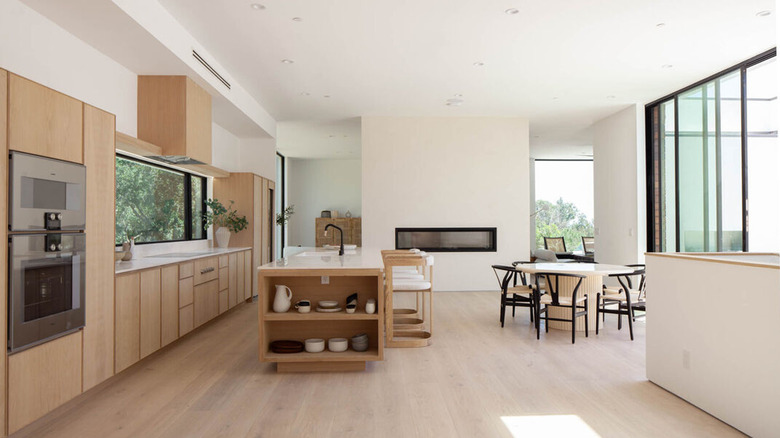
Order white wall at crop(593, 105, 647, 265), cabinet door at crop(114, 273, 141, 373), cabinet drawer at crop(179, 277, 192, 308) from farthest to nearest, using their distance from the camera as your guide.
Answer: white wall at crop(593, 105, 647, 265) < cabinet drawer at crop(179, 277, 192, 308) < cabinet door at crop(114, 273, 141, 373)

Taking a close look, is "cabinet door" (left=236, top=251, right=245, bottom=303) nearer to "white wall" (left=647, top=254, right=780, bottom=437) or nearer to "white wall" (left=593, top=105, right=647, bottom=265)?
"white wall" (left=647, top=254, right=780, bottom=437)

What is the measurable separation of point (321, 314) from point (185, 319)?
1.65 meters

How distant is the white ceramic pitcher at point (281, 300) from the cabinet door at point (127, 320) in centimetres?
98

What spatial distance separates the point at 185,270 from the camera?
177 inches

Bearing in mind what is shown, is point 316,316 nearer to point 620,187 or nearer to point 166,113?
point 166,113

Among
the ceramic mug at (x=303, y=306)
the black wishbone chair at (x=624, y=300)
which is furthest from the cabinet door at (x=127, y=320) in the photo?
the black wishbone chair at (x=624, y=300)

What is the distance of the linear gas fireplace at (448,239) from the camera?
26.3ft

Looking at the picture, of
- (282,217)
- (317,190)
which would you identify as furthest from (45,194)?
(317,190)

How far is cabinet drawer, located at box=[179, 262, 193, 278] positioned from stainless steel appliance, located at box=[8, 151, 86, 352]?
151cm

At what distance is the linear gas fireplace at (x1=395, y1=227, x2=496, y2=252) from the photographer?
8.02 m

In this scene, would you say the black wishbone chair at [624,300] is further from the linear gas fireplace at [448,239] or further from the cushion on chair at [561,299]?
the linear gas fireplace at [448,239]

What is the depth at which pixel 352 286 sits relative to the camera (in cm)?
383

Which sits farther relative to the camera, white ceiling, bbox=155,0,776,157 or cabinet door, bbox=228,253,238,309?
cabinet door, bbox=228,253,238,309

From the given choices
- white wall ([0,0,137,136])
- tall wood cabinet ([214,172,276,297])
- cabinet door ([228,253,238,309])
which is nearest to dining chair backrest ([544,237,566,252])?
tall wood cabinet ([214,172,276,297])
